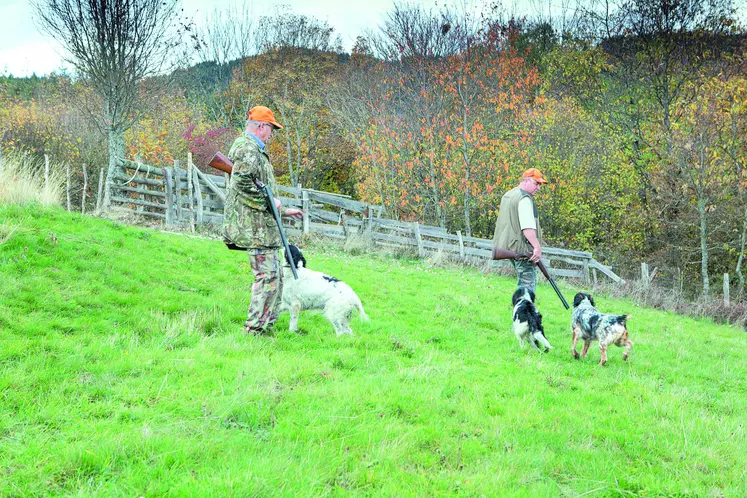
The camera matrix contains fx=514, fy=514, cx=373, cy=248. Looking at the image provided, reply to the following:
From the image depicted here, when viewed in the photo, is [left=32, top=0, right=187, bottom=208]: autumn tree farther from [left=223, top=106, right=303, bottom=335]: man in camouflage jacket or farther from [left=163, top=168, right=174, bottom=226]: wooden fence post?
[left=223, top=106, right=303, bottom=335]: man in camouflage jacket

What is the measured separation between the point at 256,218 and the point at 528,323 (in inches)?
142

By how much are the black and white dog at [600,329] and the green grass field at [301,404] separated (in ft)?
0.93

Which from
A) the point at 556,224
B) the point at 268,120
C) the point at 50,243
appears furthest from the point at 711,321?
the point at 50,243

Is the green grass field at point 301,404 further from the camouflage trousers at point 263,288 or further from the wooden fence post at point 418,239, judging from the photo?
the wooden fence post at point 418,239

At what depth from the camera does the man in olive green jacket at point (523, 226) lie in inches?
275

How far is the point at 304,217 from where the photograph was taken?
19062 millimetres

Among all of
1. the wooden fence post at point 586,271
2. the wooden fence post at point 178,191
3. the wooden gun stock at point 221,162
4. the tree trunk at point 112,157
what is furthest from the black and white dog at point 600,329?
the tree trunk at point 112,157

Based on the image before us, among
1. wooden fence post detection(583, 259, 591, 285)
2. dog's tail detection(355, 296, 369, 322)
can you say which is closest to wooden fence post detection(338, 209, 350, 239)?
wooden fence post detection(583, 259, 591, 285)

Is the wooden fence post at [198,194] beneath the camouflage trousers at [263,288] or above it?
above

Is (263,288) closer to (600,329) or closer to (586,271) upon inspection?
(600,329)

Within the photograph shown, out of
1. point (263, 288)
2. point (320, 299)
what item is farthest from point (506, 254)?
point (263, 288)

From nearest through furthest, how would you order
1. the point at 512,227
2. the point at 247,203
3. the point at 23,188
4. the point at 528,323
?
the point at 247,203, the point at 528,323, the point at 512,227, the point at 23,188


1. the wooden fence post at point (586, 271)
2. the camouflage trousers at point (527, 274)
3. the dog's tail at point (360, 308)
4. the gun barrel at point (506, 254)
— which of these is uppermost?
the gun barrel at point (506, 254)

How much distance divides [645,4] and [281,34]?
911 inches
